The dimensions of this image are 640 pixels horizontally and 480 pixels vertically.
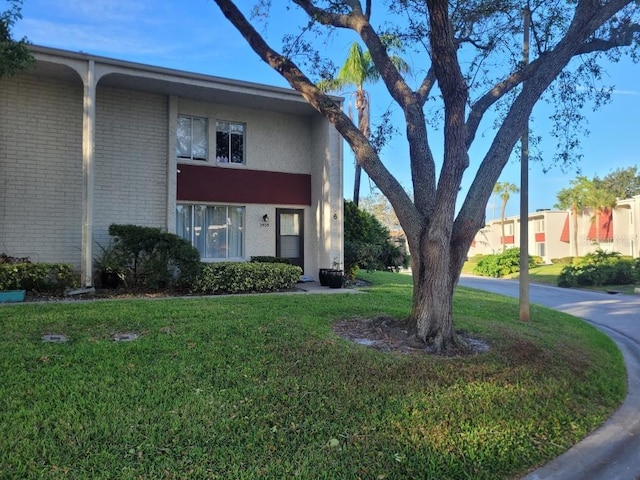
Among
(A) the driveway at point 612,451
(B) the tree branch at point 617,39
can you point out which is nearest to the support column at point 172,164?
(B) the tree branch at point 617,39

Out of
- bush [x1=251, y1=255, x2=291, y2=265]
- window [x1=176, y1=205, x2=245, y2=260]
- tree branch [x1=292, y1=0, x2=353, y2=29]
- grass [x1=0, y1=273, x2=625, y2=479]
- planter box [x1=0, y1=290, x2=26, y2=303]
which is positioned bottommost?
grass [x1=0, y1=273, x2=625, y2=479]

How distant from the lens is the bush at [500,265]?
33.0 meters

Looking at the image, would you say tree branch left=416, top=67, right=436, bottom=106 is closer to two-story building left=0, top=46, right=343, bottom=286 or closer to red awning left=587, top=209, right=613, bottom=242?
two-story building left=0, top=46, right=343, bottom=286

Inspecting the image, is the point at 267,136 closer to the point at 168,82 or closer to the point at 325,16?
the point at 168,82

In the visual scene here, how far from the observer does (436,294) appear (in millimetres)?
6684

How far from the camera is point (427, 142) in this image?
7.21 metres

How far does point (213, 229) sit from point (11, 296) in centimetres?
584

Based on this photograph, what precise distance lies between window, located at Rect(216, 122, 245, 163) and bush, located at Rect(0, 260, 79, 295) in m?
5.58

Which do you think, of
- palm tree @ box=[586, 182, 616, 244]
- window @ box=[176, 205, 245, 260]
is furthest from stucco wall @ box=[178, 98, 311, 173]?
palm tree @ box=[586, 182, 616, 244]

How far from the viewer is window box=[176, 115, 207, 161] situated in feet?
45.9

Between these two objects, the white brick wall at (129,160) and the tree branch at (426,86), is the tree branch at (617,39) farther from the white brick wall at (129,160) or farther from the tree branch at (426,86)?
the white brick wall at (129,160)

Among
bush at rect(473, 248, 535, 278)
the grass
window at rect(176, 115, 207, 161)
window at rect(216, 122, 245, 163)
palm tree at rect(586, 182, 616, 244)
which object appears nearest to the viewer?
the grass

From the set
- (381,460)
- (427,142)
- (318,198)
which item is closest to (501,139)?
(427,142)

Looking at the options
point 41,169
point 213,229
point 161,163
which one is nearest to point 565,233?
point 213,229
